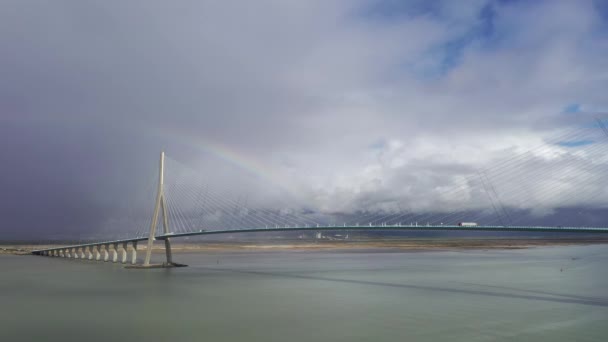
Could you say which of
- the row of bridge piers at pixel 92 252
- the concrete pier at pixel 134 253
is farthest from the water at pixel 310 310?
the row of bridge piers at pixel 92 252

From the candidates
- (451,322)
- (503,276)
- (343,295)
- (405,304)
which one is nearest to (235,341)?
(451,322)

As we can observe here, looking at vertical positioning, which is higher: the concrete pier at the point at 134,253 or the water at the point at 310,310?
the concrete pier at the point at 134,253

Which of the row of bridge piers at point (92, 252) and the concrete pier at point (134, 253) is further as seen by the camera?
the row of bridge piers at point (92, 252)

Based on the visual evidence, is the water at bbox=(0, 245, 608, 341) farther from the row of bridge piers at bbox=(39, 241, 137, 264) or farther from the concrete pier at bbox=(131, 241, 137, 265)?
the row of bridge piers at bbox=(39, 241, 137, 264)

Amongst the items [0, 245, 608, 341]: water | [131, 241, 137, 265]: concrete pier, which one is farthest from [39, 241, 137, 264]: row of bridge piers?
[0, 245, 608, 341]: water

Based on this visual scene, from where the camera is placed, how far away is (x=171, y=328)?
19109 mm

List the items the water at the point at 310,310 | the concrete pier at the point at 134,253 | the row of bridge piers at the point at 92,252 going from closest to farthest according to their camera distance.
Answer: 1. the water at the point at 310,310
2. the concrete pier at the point at 134,253
3. the row of bridge piers at the point at 92,252

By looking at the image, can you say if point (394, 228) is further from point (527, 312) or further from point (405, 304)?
point (527, 312)

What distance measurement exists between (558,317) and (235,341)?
1458cm

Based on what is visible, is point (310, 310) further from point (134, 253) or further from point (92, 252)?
point (92, 252)

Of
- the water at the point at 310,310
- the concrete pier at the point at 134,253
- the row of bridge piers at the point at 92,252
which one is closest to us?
the water at the point at 310,310

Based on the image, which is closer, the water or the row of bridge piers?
the water

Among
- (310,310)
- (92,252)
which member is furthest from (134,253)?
(310,310)

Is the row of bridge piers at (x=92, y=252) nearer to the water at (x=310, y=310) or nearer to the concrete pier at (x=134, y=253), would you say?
the concrete pier at (x=134, y=253)
